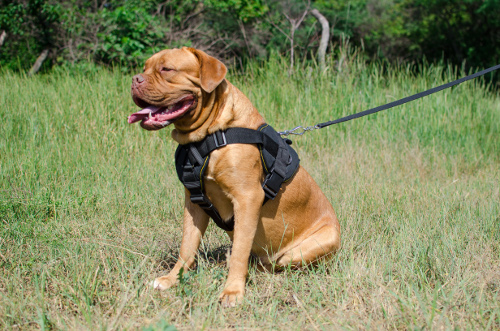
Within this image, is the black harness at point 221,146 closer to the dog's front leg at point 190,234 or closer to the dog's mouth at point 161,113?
the dog's front leg at point 190,234

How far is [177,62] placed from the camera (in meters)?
2.65

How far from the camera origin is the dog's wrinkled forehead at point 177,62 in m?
2.63

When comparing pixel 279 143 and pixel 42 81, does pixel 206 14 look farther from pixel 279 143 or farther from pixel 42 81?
pixel 279 143

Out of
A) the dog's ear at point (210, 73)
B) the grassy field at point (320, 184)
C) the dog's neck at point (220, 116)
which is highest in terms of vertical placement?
the dog's ear at point (210, 73)

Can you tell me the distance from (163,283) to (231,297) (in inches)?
18.3

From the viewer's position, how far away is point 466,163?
6.35 meters

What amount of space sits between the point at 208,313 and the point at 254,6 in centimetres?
1069

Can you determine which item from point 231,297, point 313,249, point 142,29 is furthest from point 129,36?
point 231,297

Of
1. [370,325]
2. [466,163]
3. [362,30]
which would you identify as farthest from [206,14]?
[370,325]

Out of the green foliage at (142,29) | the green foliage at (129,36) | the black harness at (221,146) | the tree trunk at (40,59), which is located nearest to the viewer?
the black harness at (221,146)

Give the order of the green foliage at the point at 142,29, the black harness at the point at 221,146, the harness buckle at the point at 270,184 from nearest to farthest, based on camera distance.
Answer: the black harness at the point at 221,146 < the harness buckle at the point at 270,184 < the green foliage at the point at 142,29

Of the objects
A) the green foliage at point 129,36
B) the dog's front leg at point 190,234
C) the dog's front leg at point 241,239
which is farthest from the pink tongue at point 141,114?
the green foliage at point 129,36

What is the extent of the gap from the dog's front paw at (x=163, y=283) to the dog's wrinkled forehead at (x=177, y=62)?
52.0 inches

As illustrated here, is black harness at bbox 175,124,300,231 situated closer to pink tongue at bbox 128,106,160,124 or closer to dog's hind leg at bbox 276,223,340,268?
pink tongue at bbox 128,106,160,124
